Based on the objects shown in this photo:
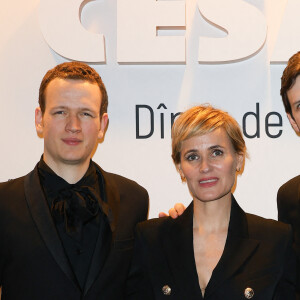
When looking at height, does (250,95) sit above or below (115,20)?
below

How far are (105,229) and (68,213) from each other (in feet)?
0.62

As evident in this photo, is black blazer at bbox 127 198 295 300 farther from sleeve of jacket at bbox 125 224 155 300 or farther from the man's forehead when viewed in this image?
the man's forehead

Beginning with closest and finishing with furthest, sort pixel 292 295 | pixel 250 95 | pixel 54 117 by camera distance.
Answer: pixel 292 295
pixel 54 117
pixel 250 95

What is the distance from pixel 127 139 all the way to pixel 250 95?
83cm

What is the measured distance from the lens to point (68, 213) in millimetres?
2287

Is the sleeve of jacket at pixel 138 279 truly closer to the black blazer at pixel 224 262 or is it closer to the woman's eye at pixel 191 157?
the black blazer at pixel 224 262

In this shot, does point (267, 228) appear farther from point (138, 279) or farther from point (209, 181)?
point (138, 279)

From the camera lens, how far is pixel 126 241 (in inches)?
94.2

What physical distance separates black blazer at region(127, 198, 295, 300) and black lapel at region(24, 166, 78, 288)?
369mm

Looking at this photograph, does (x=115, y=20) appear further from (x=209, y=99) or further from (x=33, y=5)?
(x=209, y=99)

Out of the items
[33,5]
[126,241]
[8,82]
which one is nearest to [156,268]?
[126,241]

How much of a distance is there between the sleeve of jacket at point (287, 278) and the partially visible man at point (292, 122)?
12cm

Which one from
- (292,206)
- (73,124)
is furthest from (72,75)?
(292,206)

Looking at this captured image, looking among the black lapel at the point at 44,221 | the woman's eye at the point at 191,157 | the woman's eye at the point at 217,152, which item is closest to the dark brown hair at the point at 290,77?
the woman's eye at the point at 217,152
